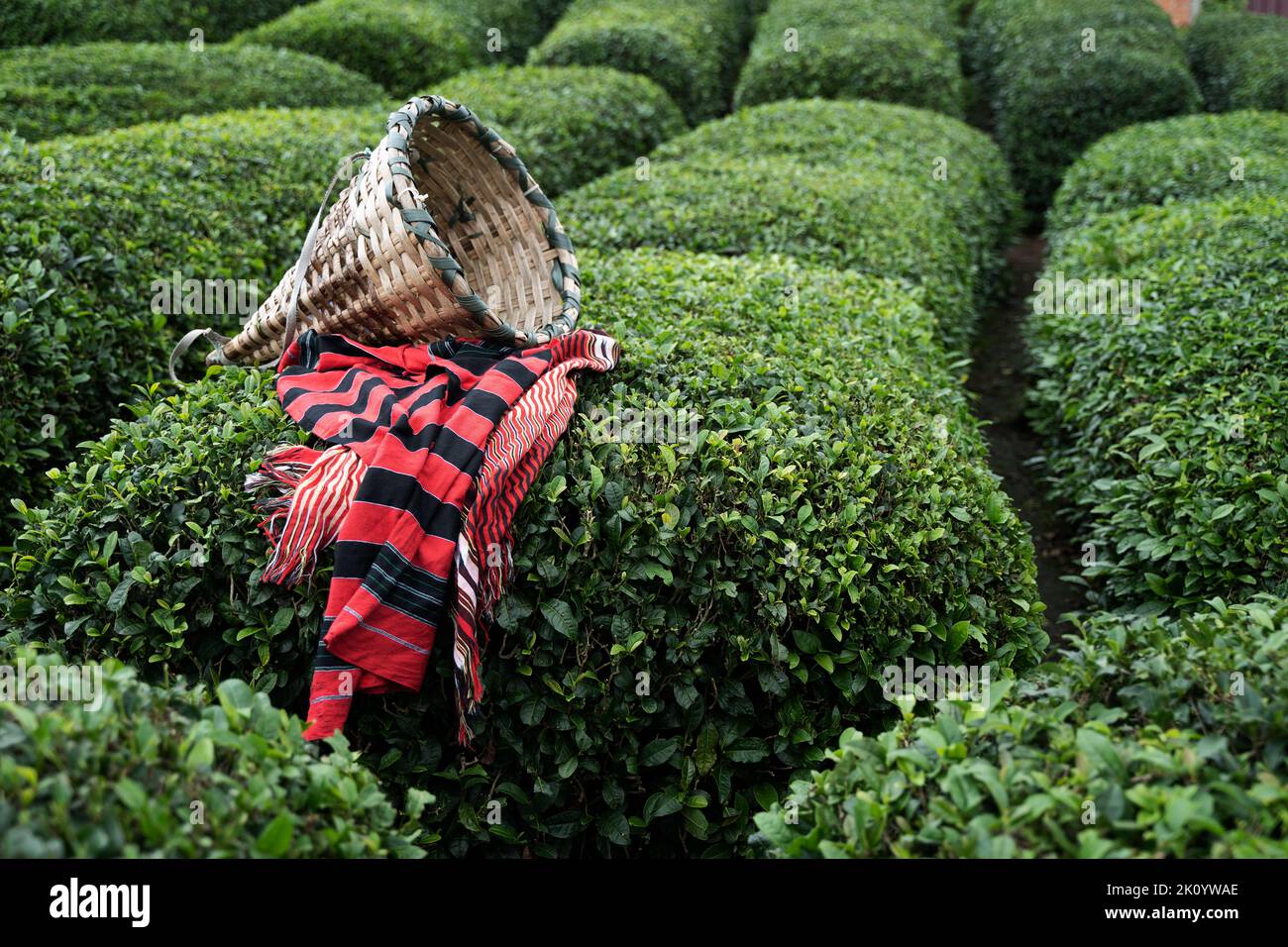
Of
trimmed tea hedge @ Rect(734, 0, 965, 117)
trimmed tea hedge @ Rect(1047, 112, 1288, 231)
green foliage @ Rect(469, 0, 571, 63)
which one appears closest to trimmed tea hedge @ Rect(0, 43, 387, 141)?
green foliage @ Rect(469, 0, 571, 63)

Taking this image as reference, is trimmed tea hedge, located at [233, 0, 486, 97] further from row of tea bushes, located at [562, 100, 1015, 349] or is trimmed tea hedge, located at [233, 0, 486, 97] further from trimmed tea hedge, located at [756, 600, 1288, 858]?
trimmed tea hedge, located at [756, 600, 1288, 858]

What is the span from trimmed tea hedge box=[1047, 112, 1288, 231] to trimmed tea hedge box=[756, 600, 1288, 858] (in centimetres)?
533

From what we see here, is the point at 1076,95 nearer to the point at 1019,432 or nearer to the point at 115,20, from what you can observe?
the point at 1019,432

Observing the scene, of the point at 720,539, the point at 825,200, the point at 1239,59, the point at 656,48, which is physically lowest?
the point at 720,539

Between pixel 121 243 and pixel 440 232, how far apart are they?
1.66 meters

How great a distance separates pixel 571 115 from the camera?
7340mm

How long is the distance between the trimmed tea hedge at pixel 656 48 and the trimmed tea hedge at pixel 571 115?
1.22 m

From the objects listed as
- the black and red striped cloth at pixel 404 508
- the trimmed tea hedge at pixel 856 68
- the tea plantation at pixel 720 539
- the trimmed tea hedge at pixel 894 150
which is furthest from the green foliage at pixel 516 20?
the black and red striped cloth at pixel 404 508

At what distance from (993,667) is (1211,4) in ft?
58.8

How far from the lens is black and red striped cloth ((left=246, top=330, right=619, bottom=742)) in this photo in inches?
89.7

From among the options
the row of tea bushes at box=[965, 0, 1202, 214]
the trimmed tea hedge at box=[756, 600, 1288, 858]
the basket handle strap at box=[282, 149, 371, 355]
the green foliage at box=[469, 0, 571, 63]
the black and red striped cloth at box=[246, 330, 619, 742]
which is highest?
the green foliage at box=[469, 0, 571, 63]

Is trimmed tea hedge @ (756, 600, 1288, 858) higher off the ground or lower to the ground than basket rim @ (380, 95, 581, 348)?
lower

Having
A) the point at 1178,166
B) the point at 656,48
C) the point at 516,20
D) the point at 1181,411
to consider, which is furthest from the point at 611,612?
the point at 516,20

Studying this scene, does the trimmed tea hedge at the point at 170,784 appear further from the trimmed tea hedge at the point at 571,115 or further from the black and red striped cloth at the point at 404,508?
the trimmed tea hedge at the point at 571,115
